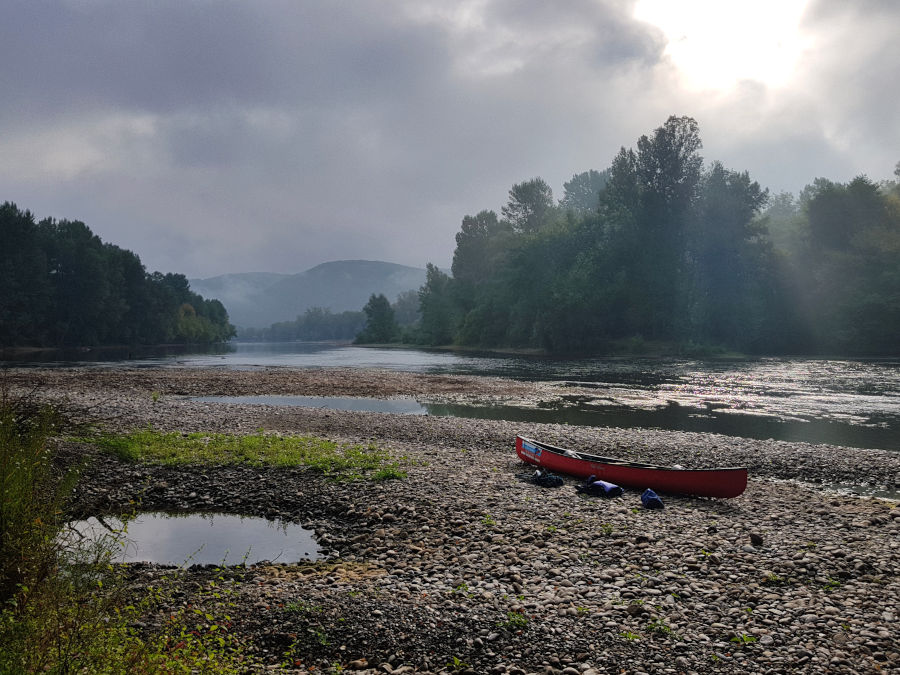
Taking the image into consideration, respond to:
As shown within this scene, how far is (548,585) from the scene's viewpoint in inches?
374

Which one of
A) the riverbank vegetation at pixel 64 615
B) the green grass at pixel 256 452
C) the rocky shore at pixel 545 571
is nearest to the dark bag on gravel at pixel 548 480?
the rocky shore at pixel 545 571

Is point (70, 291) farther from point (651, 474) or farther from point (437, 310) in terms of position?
point (651, 474)

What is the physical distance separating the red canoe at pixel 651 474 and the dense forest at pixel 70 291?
372 ft

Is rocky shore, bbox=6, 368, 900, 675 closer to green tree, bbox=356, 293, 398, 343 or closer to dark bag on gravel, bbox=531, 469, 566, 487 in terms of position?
dark bag on gravel, bbox=531, 469, 566, 487

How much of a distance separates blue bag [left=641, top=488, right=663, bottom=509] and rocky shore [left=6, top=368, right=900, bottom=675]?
32 cm

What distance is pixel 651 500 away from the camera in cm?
1428

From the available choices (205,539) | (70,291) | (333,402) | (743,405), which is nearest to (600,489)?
(205,539)

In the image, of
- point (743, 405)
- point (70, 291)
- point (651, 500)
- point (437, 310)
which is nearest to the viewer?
point (651, 500)

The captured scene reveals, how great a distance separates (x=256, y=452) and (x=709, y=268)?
94184mm

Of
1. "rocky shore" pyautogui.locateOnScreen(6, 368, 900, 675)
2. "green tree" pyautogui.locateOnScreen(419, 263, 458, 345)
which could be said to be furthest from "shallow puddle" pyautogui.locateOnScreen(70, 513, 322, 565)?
"green tree" pyautogui.locateOnScreen(419, 263, 458, 345)

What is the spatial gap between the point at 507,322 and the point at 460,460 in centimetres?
10753

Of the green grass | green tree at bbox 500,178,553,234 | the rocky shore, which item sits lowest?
the rocky shore

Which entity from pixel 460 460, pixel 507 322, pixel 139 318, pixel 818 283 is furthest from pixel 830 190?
pixel 139 318

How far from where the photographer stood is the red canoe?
579 inches
